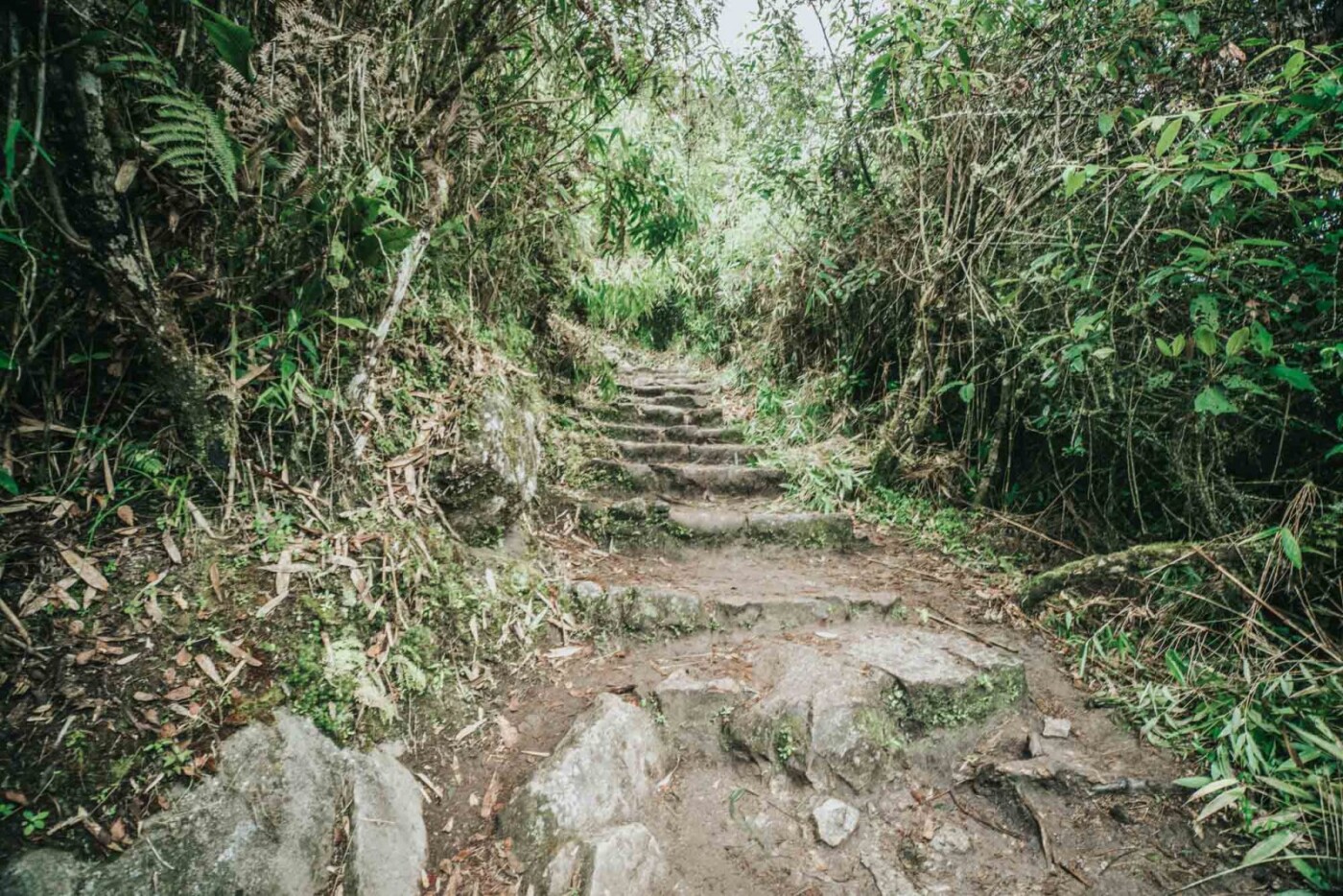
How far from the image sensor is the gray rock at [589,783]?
6.49 ft

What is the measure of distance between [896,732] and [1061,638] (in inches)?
45.0

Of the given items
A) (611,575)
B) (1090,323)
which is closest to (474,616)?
(611,575)

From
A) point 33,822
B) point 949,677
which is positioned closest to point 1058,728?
point 949,677

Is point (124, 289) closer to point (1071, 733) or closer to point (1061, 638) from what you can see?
point (1071, 733)

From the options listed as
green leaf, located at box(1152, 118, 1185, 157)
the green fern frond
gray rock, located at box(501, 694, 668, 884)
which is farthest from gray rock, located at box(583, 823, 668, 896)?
green leaf, located at box(1152, 118, 1185, 157)

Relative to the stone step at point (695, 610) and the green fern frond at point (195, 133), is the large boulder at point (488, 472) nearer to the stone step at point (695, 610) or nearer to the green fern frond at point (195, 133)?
the stone step at point (695, 610)

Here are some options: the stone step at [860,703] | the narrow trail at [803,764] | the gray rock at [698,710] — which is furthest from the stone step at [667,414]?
the gray rock at [698,710]

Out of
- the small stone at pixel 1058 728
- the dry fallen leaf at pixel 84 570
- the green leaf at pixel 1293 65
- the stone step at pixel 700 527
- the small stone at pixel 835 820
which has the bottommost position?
the small stone at pixel 835 820

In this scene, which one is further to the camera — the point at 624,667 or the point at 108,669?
the point at 624,667

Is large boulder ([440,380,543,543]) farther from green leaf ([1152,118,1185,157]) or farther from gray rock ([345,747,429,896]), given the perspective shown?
green leaf ([1152,118,1185,157])

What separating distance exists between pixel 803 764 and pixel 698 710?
1.63 ft

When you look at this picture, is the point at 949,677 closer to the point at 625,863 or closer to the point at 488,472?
the point at 625,863

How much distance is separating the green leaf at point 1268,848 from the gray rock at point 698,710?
1681mm

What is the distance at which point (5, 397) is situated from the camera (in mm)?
1685
